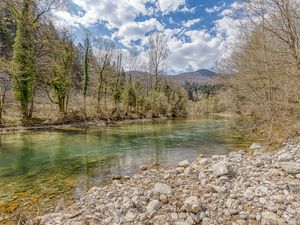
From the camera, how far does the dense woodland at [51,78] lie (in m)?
23.0

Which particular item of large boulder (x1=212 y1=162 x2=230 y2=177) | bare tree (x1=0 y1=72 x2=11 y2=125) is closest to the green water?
large boulder (x1=212 y1=162 x2=230 y2=177)

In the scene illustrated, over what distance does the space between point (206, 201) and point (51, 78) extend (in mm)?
28067

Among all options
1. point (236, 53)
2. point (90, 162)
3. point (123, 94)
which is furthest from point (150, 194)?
point (123, 94)

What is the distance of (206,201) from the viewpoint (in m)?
4.84

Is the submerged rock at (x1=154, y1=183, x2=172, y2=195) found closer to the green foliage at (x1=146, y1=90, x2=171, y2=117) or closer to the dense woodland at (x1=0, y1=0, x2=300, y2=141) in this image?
the dense woodland at (x1=0, y1=0, x2=300, y2=141)

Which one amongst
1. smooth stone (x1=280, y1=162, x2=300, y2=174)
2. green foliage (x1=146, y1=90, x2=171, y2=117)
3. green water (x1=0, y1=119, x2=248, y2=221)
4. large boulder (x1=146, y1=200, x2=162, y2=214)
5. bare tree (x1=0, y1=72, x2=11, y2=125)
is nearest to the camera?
large boulder (x1=146, y1=200, x2=162, y2=214)

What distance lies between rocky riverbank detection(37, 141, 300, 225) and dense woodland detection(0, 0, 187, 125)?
10174 millimetres

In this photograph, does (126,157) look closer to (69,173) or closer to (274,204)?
(69,173)

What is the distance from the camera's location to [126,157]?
1132 centimetres

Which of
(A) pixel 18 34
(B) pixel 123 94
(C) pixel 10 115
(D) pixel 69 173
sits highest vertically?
(A) pixel 18 34

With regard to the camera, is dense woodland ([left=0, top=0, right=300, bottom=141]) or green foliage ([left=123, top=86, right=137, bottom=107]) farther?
green foliage ([left=123, top=86, right=137, bottom=107])

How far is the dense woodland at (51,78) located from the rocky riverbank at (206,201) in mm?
10174

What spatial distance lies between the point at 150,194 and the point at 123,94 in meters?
33.8

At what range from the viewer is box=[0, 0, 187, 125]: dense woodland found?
2297 cm
